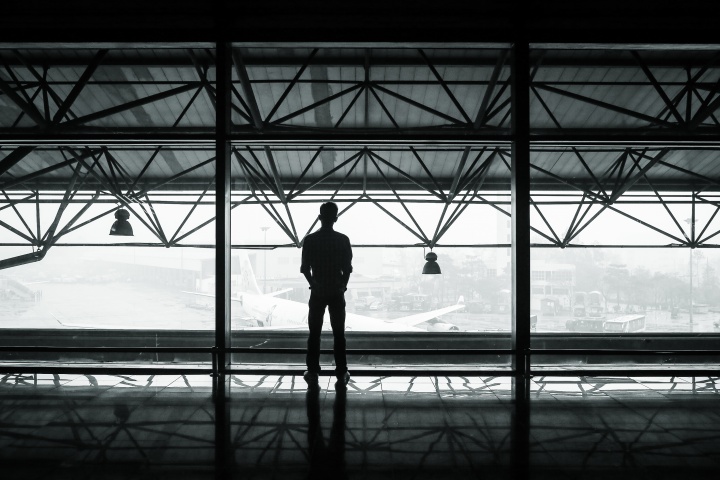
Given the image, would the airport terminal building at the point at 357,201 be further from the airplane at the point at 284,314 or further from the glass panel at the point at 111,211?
the airplane at the point at 284,314

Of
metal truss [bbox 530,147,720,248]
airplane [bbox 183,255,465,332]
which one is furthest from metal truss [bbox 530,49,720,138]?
airplane [bbox 183,255,465,332]

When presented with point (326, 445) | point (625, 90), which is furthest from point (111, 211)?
point (625, 90)

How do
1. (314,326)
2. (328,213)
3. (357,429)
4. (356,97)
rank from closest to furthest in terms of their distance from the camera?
(357,429) < (328,213) < (314,326) < (356,97)

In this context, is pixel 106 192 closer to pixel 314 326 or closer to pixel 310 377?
pixel 314 326

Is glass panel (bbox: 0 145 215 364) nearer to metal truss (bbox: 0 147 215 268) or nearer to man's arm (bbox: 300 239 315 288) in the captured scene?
metal truss (bbox: 0 147 215 268)

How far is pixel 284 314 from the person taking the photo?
2748 cm

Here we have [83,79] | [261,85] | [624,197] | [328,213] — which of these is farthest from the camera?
[624,197]

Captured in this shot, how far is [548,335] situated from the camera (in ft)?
43.5

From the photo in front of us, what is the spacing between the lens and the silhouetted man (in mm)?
4828

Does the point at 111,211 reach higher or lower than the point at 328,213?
higher

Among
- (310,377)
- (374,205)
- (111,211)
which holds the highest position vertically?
(374,205)

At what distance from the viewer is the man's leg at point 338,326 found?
484cm

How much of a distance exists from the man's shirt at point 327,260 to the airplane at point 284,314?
67.7 feet

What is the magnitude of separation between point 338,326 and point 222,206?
174cm
